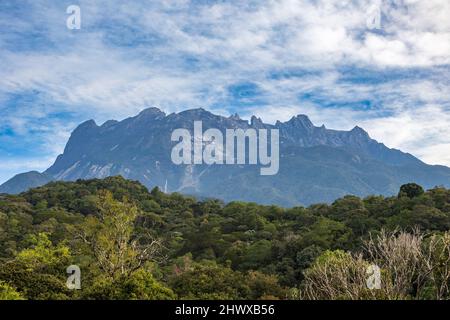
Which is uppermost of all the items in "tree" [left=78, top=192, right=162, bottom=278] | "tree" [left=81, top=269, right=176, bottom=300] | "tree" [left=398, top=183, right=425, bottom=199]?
"tree" [left=398, top=183, right=425, bottom=199]

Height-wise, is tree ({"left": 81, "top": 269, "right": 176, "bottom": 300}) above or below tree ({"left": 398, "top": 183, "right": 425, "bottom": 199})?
below

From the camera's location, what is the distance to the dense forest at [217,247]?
2388 centimetres

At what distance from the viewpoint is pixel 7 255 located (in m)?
58.6

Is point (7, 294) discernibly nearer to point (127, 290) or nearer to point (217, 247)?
point (127, 290)

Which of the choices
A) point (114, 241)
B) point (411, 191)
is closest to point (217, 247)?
point (411, 191)

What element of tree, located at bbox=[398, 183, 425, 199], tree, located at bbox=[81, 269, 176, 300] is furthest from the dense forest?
tree, located at bbox=[398, 183, 425, 199]

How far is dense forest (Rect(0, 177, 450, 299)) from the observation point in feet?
78.3

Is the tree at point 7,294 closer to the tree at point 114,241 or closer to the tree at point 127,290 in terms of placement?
the tree at point 127,290

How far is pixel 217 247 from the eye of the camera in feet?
215

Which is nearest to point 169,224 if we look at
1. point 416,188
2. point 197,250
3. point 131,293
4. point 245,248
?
point 197,250

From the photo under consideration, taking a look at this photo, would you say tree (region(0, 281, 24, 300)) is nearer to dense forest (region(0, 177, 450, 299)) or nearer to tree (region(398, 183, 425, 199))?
dense forest (region(0, 177, 450, 299))

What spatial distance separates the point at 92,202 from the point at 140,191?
79.8 feet
